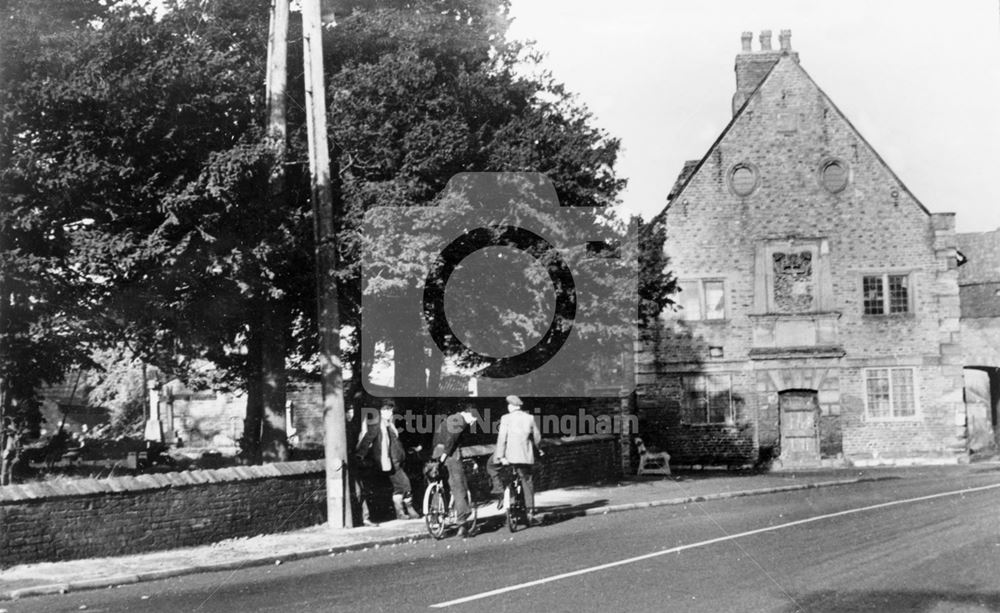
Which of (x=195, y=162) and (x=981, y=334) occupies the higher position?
(x=195, y=162)

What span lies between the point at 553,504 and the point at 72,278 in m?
8.38

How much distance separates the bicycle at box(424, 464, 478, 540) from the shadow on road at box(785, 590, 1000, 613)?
5798 mm

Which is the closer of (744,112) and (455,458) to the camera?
(455,458)

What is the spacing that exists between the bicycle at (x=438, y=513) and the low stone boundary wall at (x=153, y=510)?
4.38 feet

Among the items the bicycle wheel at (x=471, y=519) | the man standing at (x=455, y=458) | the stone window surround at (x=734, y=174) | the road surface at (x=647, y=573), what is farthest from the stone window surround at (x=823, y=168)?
the bicycle wheel at (x=471, y=519)

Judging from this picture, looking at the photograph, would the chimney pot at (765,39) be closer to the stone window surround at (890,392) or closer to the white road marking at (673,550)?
the stone window surround at (890,392)

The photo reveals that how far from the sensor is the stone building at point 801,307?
1189 inches

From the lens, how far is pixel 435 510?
1330 cm

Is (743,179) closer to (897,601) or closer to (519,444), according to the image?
(519,444)

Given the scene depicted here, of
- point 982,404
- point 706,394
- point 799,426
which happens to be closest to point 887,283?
point 799,426

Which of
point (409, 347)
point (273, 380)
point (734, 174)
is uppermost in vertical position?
point (734, 174)

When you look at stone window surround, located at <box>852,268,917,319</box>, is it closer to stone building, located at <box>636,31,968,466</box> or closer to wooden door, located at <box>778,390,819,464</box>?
stone building, located at <box>636,31,968,466</box>

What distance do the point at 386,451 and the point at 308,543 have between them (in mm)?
2456

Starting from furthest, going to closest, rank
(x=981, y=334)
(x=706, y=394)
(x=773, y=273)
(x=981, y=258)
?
(x=981, y=258), (x=981, y=334), (x=773, y=273), (x=706, y=394)
